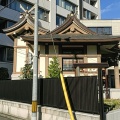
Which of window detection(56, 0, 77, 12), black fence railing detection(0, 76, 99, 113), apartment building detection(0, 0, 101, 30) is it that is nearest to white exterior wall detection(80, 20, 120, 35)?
apartment building detection(0, 0, 101, 30)

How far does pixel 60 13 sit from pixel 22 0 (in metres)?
9.07

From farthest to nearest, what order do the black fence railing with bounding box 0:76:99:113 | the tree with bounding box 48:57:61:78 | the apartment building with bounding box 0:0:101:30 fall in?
the apartment building with bounding box 0:0:101:30
the tree with bounding box 48:57:61:78
the black fence railing with bounding box 0:76:99:113

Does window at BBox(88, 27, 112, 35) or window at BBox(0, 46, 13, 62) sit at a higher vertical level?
window at BBox(88, 27, 112, 35)

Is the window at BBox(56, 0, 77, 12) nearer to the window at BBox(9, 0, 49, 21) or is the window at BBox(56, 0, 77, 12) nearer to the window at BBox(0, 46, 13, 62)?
the window at BBox(9, 0, 49, 21)

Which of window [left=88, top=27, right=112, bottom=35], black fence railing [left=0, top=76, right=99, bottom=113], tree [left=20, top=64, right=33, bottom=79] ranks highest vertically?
window [left=88, top=27, right=112, bottom=35]

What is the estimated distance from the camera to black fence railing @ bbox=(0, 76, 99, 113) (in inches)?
396

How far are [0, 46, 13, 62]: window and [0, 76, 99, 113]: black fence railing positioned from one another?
20.5 m

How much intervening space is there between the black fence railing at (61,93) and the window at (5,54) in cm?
2051

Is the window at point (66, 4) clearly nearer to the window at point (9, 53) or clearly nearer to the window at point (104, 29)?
the window at point (104, 29)

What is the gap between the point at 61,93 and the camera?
11.9m

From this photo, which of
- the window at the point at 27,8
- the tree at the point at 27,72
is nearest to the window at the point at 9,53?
the window at the point at 27,8

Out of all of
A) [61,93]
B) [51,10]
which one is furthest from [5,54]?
[61,93]

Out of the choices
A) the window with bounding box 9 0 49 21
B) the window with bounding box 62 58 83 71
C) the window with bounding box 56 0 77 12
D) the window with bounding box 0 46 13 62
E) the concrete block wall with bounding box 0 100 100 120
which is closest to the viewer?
the concrete block wall with bounding box 0 100 100 120

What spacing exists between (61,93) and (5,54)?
86.2 ft
